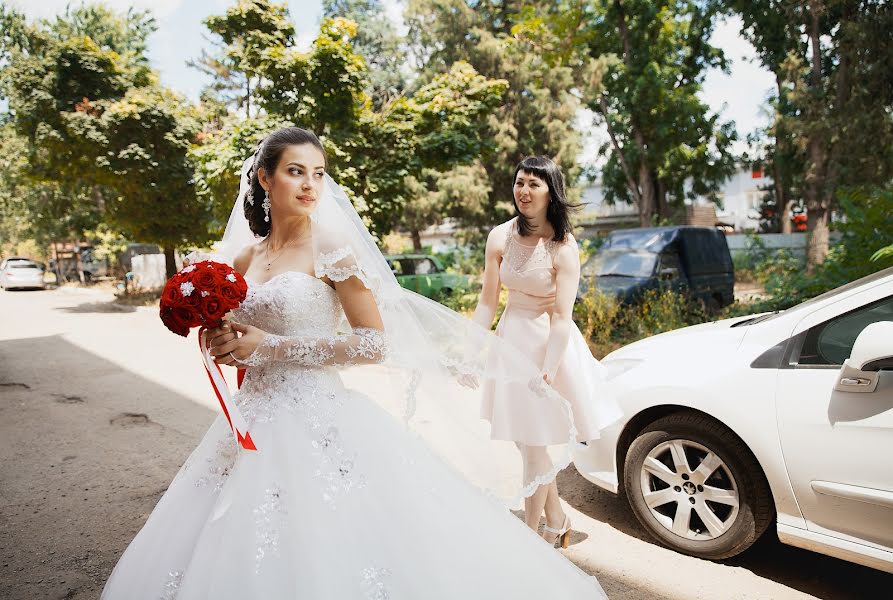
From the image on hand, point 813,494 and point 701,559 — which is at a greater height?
point 813,494

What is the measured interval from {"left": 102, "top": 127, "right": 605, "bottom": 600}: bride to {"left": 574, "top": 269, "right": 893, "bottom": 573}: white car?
1.15 m

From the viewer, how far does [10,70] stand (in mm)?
15508

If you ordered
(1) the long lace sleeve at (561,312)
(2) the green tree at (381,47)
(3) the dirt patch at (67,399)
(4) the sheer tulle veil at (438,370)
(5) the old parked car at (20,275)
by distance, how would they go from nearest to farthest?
(4) the sheer tulle veil at (438,370) → (1) the long lace sleeve at (561,312) → (3) the dirt patch at (67,399) → (5) the old parked car at (20,275) → (2) the green tree at (381,47)

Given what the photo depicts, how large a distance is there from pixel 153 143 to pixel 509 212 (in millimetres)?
15012

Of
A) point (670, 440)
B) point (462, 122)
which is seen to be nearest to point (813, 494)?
point (670, 440)

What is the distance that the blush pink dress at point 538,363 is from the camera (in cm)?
285

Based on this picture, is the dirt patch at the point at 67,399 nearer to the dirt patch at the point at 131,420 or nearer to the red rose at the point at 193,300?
the dirt patch at the point at 131,420

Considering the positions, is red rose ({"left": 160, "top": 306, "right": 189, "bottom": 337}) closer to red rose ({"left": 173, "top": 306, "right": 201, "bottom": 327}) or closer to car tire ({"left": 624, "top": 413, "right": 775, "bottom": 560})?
red rose ({"left": 173, "top": 306, "right": 201, "bottom": 327})

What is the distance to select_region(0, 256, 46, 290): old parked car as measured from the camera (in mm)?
27469

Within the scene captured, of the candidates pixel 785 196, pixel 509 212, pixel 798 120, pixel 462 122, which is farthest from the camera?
pixel 785 196

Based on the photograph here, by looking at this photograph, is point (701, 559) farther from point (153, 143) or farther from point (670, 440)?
point (153, 143)

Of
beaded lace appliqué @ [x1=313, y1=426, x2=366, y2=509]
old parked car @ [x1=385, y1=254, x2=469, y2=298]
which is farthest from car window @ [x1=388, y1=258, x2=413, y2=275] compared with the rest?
beaded lace appliqué @ [x1=313, y1=426, x2=366, y2=509]

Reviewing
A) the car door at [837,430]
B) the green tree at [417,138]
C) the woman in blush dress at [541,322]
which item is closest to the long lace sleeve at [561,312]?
the woman in blush dress at [541,322]

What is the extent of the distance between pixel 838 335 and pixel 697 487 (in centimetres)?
107
